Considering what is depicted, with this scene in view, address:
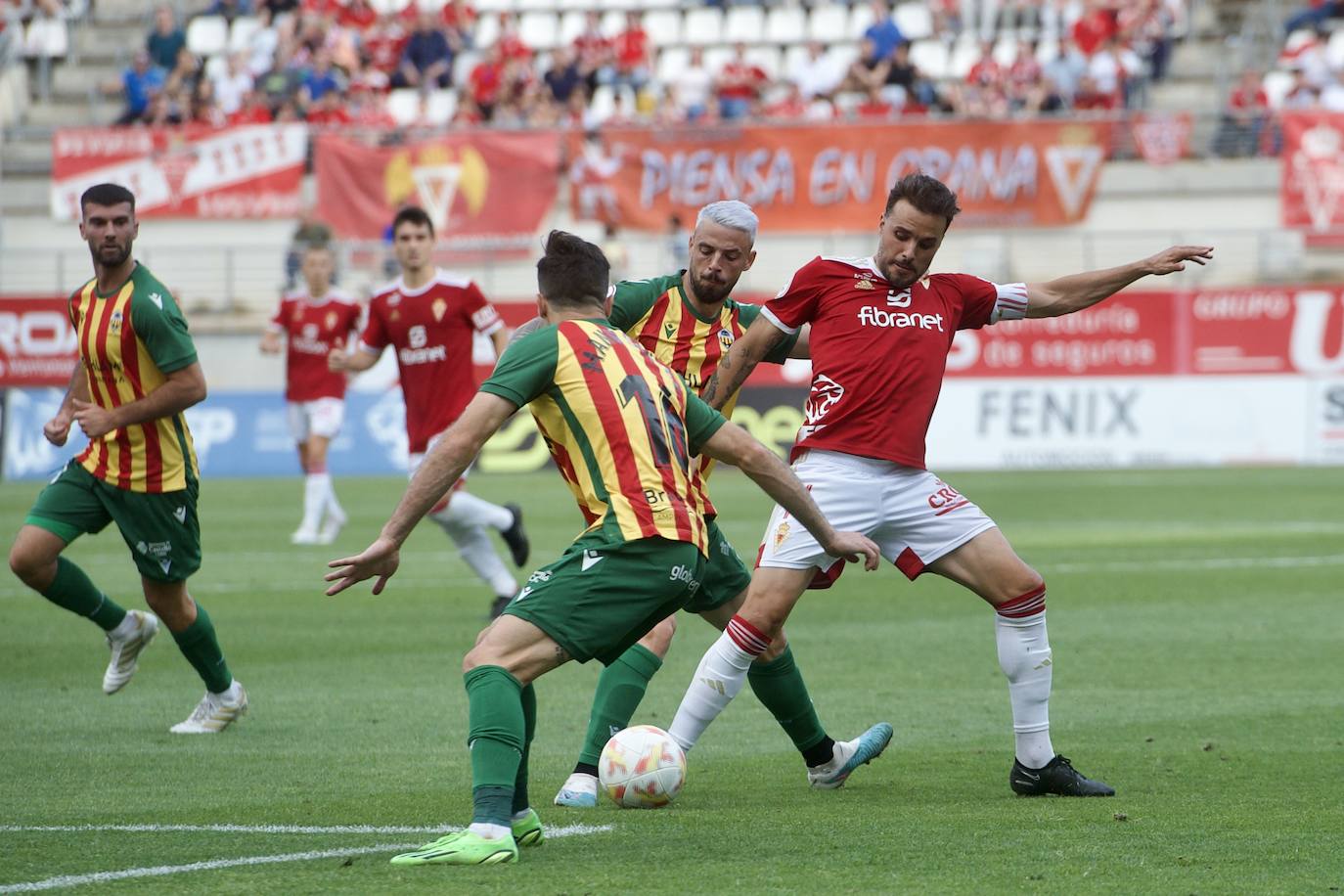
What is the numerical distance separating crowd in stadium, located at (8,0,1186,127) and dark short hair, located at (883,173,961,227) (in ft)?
73.8

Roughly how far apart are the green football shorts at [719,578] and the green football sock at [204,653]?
2.92m

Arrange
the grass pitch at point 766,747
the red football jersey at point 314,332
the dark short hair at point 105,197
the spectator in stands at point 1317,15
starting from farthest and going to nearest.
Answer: the spectator in stands at point 1317,15 < the red football jersey at point 314,332 < the dark short hair at point 105,197 < the grass pitch at point 766,747

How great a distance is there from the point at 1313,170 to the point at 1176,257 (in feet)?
73.6

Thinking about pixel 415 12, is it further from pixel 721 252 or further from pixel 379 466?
pixel 721 252

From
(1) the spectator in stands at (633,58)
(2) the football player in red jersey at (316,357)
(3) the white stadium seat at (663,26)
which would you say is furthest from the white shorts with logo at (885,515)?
(3) the white stadium seat at (663,26)

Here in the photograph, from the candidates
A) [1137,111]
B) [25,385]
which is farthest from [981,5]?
[25,385]

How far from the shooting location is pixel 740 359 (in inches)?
274

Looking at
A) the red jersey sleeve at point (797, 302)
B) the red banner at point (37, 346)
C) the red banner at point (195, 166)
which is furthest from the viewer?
the red banner at point (195, 166)

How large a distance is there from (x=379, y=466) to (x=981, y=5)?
1505 cm

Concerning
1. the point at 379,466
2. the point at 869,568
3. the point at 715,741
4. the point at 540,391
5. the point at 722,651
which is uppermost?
the point at 540,391

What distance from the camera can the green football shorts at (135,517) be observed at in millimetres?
8305

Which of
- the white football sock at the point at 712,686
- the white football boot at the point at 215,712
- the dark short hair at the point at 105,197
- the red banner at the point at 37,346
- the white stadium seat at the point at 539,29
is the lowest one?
the red banner at the point at 37,346

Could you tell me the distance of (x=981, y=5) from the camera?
109 feet

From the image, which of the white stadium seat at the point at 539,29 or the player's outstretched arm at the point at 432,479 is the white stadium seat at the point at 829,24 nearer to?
the white stadium seat at the point at 539,29
